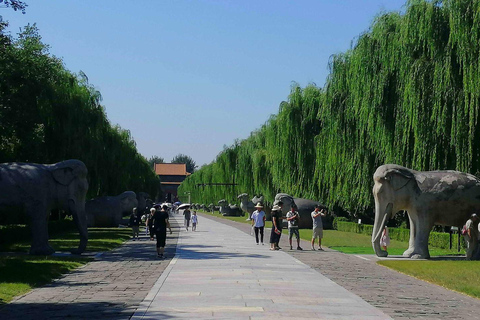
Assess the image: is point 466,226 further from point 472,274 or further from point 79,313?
point 79,313

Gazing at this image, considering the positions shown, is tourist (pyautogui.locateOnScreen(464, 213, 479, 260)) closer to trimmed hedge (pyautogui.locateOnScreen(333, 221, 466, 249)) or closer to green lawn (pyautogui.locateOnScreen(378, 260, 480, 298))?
green lawn (pyautogui.locateOnScreen(378, 260, 480, 298))

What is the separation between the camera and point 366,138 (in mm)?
34031

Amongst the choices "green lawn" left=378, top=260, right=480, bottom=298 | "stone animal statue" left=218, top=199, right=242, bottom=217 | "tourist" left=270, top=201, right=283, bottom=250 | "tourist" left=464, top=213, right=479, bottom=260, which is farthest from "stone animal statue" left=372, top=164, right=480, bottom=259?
"stone animal statue" left=218, top=199, right=242, bottom=217

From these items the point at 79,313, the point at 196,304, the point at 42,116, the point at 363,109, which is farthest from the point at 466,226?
the point at 42,116

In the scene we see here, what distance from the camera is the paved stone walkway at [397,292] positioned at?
12160mm

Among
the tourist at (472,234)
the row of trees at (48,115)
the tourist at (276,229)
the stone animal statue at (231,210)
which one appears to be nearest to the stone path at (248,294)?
the tourist at (472,234)

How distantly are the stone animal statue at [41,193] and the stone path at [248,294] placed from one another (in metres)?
5.28

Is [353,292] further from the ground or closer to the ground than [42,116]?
closer to the ground

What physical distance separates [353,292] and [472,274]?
5.61m

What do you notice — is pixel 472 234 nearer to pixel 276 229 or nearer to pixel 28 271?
pixel 276 229

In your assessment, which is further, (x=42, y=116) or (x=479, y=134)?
(x=42, y=116)

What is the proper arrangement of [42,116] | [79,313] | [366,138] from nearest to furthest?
[79,313], [366,138], [42,116]

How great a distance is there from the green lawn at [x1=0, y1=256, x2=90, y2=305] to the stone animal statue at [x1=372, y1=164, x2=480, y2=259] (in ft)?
30.5

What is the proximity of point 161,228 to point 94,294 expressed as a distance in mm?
10342
